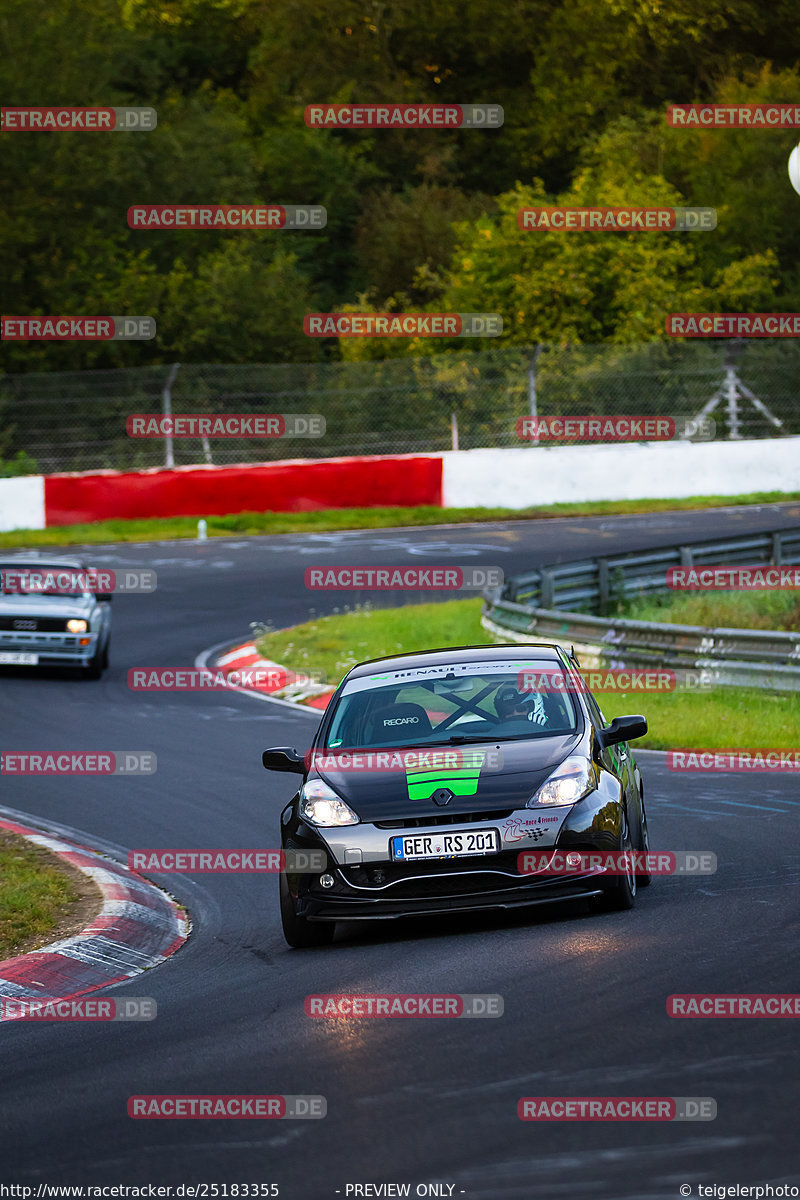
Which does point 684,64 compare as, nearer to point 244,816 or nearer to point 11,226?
point 11,226

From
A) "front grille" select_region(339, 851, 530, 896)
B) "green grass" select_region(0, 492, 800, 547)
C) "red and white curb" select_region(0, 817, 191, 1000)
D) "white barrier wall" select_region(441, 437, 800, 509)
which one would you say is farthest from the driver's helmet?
"white barrier wall" select_region(441, 437, 800, 509)

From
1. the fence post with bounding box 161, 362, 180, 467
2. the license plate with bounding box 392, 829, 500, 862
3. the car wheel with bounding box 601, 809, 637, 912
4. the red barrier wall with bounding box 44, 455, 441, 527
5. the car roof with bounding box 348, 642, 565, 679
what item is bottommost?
the car wheel with bounding box 601, 809, 637, 912

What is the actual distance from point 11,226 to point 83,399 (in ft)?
44.0

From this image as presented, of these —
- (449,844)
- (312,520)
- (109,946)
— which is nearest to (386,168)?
(312,520)

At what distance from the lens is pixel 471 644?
1619 cm

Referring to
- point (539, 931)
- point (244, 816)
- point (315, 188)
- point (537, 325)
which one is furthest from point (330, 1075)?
point (315, 188)

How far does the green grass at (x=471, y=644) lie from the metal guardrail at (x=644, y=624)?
25 centimetres

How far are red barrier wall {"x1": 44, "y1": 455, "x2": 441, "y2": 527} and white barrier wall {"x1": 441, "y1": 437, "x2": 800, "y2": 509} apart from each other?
29.8 inches

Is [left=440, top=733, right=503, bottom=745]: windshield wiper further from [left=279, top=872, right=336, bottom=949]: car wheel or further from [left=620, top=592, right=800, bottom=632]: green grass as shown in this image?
[left=620, top=592, right=800, bottom=632]: green grass

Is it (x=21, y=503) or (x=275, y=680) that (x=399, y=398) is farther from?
(x=275, y=680)

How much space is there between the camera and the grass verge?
8594 mm

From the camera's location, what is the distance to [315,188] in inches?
2429

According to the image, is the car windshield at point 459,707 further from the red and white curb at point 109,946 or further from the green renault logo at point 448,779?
the red and white curb at point 109,946

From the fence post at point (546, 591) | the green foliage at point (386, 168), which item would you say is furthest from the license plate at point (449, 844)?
the green foliage at point (386, 168)
